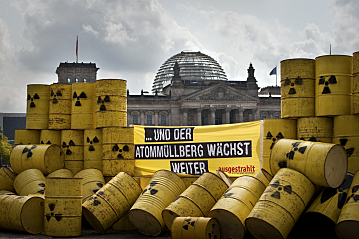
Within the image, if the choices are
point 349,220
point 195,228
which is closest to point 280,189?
point 349,220

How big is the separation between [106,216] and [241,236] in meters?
3.32

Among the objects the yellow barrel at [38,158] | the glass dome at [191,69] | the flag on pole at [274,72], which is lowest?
the yellow barrel at [38,158]

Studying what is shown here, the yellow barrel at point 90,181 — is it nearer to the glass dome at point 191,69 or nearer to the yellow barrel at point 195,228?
the yellow barrel at point 195,228

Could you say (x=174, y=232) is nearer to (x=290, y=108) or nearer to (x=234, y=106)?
(x=290, y=108)

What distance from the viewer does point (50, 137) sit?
14727mm

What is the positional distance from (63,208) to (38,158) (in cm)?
327

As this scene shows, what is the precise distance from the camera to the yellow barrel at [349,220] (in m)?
8.48

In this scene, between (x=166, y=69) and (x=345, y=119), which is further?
(x=166, y=69)

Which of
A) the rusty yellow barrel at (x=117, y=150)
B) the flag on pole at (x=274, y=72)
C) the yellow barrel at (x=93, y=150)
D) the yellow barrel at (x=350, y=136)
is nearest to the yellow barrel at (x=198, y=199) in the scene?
the yellow barrel at (x=350, y=136)

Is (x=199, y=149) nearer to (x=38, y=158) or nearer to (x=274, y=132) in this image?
(x=274, y=132)

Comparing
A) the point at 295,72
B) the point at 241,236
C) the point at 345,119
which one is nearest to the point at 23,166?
the point at 241,236

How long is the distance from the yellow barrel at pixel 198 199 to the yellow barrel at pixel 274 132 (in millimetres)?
1594

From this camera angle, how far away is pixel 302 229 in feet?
30.4

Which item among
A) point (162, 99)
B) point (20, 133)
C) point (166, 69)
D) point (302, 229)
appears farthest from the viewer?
point (166, 69)
